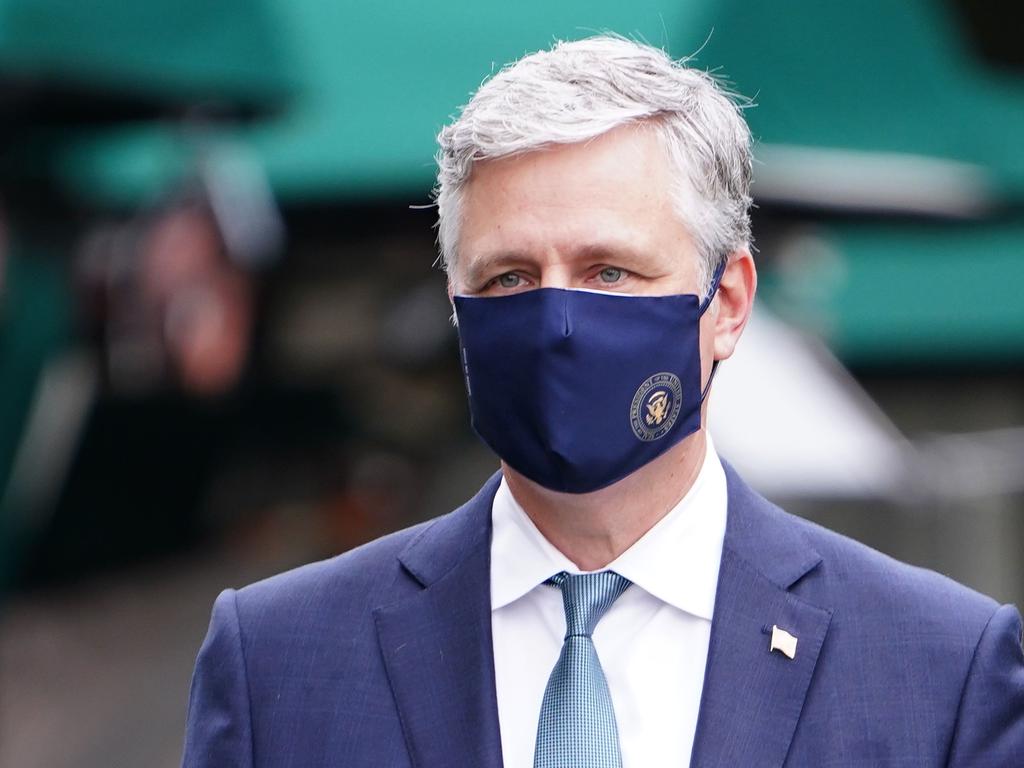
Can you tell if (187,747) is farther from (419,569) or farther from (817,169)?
(817,169)

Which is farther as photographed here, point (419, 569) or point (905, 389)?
point (905, 389)

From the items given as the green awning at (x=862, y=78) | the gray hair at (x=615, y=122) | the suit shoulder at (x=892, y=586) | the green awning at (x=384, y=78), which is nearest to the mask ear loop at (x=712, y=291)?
the gray hair at (x=615, y=122)

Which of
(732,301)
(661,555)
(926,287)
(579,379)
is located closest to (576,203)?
(579,379)

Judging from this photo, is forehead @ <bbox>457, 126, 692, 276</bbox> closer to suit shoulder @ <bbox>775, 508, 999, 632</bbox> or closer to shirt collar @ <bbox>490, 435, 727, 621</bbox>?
shirt collar @ <bbox>490, 435, 727, 621</bbox>

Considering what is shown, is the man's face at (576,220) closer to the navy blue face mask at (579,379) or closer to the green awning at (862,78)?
the navy blue face mask at (579,379)

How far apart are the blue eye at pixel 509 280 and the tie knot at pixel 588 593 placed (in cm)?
43

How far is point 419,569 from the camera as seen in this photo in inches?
103

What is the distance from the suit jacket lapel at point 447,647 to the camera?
2.38 m

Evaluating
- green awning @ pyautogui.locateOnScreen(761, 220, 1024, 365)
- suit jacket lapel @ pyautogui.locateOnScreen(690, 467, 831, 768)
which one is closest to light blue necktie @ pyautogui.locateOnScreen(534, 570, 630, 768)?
suit jacket lapel @ pyautogui.locateOnScreen(690, 467, 831, 768)

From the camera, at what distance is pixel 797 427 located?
7457 millimetres

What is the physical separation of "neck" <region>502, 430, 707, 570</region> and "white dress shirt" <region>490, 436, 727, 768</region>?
20 millimetres

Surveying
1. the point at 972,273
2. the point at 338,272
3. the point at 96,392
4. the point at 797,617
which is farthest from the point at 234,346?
the point at 797,617

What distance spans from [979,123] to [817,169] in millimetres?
1422

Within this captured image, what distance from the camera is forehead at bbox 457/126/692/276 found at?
2398 mm
